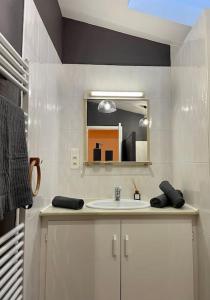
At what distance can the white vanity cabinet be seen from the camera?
1670 mm

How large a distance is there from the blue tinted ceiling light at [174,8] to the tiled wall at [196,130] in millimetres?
167

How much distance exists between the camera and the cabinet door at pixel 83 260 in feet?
5.46

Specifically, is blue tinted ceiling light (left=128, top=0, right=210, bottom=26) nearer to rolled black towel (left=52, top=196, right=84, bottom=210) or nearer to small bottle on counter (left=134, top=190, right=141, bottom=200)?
small bottle on counter (left=134, top=190, right=141, bottom=200)

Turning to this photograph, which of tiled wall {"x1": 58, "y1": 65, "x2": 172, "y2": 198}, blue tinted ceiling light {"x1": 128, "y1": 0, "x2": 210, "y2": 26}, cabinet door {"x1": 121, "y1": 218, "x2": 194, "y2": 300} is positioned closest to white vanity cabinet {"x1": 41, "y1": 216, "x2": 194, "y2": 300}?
cabinet door {"x1": 121, "y1": 218, "x2": 194, "y2": 300}

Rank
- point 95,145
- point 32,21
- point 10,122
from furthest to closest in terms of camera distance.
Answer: point 95,145 < point 32,21 < point 10,122

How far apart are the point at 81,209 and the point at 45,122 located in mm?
709

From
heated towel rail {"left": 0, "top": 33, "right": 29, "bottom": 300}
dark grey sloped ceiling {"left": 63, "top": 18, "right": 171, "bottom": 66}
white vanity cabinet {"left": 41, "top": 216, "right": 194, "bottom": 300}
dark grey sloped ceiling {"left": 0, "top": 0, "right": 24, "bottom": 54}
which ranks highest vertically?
dark grey sloped ceiling {"left": 63, "top": 18, "right": 171, "bottom": 66}

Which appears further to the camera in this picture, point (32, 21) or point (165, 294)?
point (165, 294)

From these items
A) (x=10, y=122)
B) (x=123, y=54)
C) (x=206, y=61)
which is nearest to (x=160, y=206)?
(x=206, y=61)

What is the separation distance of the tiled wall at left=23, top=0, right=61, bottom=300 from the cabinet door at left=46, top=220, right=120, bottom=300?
114 mm

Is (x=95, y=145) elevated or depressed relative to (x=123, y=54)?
depressed

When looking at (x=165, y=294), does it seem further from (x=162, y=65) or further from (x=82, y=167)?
(x=162, y=65)

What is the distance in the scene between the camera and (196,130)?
1.77 metres

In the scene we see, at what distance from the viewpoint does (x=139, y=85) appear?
2369mm
